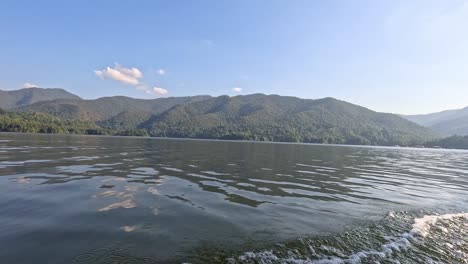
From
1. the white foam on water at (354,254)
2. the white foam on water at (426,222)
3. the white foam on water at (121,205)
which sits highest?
the white foam on water at (121,205)

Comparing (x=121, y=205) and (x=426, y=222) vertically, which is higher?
(x=121, y=205)

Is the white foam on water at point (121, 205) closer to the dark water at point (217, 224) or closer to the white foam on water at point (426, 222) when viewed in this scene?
the dark water at point (217, 224)

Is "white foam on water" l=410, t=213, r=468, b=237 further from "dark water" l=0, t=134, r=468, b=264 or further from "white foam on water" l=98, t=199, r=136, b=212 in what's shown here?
"white foam on water" l=98, t=199, r=136, b=212

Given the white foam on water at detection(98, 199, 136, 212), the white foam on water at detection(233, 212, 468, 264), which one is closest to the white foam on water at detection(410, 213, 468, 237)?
the white foam on water at detection(233, 212, 468, 264)

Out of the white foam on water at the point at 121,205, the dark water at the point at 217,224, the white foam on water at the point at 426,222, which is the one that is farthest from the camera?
the white foam on water at the point at 121,205

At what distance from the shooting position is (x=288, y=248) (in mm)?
8203

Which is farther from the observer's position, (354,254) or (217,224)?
(217,224)

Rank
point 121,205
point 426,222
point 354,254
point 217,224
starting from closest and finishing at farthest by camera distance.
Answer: point 354,254, point 217,224, point 426,222, point 121,205

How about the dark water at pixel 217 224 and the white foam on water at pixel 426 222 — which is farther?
the white foam on water at pixel 426 222

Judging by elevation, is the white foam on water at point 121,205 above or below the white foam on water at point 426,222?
above

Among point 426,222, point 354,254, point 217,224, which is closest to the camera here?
point 354,254

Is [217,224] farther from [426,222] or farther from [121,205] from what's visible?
[426,222]

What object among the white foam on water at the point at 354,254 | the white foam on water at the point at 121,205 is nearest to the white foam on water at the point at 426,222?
the white foam on water at the point at 354,254

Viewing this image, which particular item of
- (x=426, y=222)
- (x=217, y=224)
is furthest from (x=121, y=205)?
(x=426, y=222)
